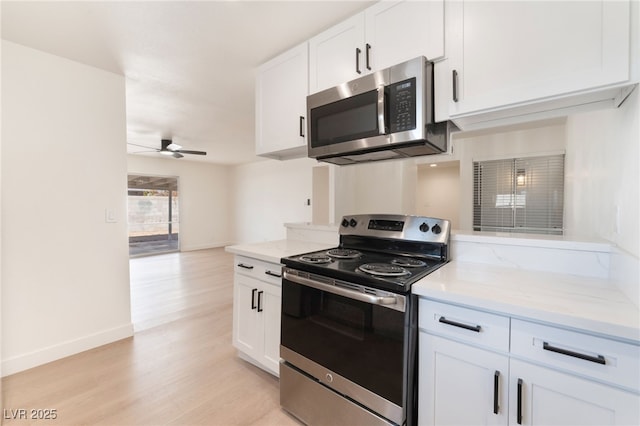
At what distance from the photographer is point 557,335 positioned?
0.92 m

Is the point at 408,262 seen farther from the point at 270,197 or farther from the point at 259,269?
the point at 270,197

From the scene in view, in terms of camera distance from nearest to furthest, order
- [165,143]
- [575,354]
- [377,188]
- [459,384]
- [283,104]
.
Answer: [575,354]
[459,384]
[283,104]
[377,188]
[165,143]

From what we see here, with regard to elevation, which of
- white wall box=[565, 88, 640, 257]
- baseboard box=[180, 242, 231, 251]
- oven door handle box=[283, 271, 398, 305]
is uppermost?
white wall box=[565, 88, 640, 257]

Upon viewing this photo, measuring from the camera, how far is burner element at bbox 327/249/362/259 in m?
1.71

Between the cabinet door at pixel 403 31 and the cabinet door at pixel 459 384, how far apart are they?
1382mm

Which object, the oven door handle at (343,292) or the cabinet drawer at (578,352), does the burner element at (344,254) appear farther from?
the cabinet drawer at (578,352)

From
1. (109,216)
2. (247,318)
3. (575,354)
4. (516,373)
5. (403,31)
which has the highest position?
(403,31)

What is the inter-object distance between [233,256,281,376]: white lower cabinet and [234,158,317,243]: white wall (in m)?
4.31

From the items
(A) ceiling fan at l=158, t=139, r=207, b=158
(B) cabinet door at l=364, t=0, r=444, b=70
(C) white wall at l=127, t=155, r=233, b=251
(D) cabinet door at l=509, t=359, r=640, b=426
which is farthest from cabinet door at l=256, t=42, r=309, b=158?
(C) white wall at l=127, t=155, r=233, b=251

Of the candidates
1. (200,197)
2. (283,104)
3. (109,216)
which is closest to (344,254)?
(283,104)

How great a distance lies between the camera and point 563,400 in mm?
924

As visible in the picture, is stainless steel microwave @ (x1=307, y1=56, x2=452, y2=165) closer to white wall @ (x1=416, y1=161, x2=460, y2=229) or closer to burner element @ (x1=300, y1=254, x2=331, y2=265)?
burner element @ (x1=300, y1=254, x2=331, y2=265)

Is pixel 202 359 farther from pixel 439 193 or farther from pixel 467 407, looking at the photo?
pixel 439 193

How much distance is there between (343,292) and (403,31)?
4.69ft
